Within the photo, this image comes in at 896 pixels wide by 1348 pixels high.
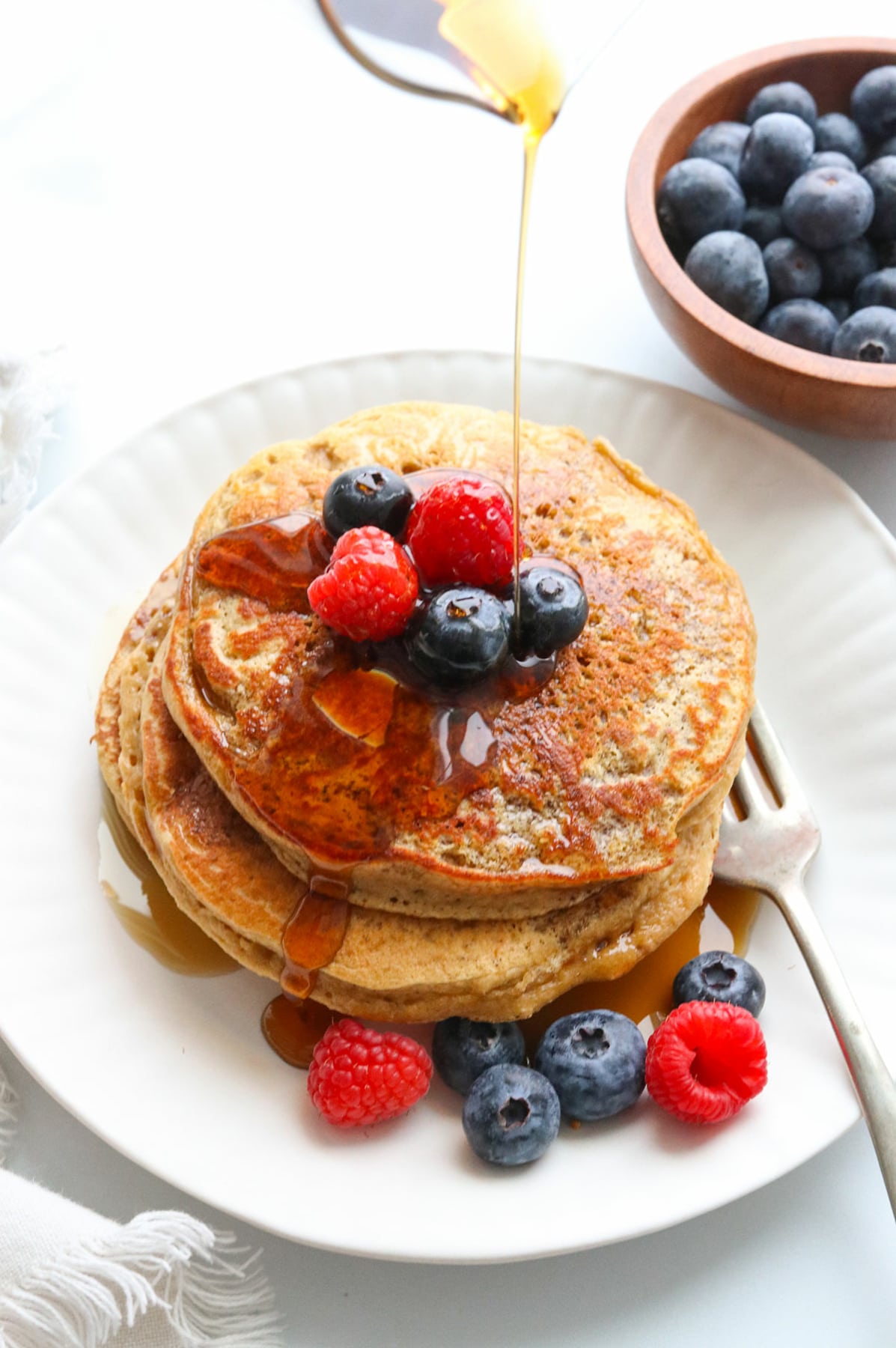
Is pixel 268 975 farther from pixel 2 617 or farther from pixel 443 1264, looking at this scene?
pixel 2 617

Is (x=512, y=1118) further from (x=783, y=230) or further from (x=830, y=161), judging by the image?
(x=830, y=161)

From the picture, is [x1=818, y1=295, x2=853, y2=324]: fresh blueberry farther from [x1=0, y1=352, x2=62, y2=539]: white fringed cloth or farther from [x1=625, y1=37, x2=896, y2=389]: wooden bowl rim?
[x1=0, y1=352, x2=62, y2=539]: white fringed cloth

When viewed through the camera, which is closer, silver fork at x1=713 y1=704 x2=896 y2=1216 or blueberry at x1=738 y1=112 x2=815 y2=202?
silver fork at x1=713 y1=704 x2=896 y2=1216

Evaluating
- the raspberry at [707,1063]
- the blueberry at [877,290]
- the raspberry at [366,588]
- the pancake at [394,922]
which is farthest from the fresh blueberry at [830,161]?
the raspberry at [707,1063]

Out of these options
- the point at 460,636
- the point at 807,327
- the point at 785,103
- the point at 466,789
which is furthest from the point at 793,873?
the point at 785,103

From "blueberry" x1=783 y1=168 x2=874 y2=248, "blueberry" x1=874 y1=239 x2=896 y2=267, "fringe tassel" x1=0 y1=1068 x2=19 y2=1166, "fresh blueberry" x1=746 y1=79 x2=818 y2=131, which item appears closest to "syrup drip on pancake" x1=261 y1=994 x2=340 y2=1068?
"fringe tassel" x1=0 y1=1068 x2=19 y2=1166

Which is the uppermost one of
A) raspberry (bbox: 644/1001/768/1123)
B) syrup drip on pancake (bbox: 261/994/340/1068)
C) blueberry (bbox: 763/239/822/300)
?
blueberry (bbox: 763/239/822/300)
